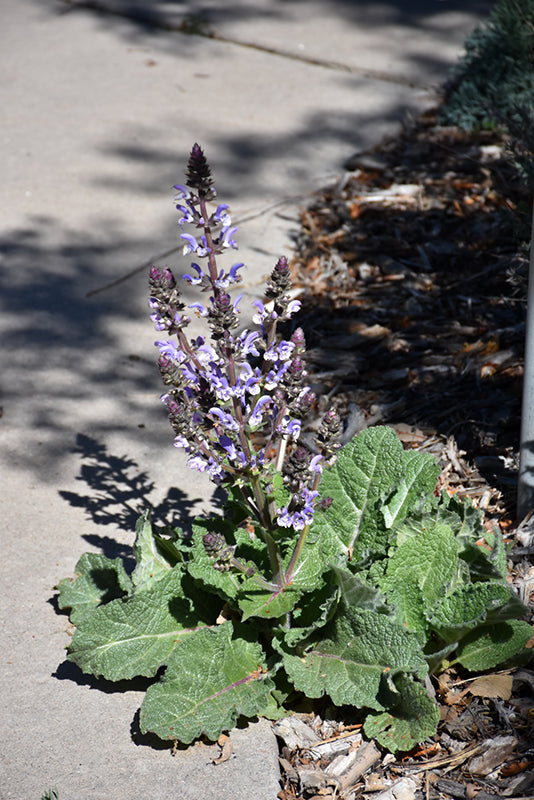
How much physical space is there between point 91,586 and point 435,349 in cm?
202

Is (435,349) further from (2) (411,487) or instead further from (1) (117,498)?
(1) (117,498)

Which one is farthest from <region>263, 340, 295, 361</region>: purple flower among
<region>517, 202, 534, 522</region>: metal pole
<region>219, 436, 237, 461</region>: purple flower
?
<region>517, 202, 534, 522</region>: metal pole

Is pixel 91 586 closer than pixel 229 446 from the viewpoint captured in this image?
No

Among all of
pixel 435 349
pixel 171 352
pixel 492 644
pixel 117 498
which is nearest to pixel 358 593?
pixel 492 644

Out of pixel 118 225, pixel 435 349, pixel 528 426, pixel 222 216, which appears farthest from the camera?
pixel 118 225

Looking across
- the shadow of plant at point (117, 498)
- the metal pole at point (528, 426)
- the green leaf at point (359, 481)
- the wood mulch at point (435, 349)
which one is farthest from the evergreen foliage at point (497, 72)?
the shadow of plant at point (117, 498)

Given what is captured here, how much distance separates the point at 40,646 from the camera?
113 inches

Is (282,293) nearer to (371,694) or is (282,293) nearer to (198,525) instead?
(198,525)

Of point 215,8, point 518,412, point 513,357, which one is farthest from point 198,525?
point 215,8

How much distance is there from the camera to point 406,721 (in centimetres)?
244

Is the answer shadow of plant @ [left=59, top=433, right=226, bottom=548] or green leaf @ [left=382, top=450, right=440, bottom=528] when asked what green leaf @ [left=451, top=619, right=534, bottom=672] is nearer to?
green leaf @ [left=382, top=450, right=440, bottom=528]

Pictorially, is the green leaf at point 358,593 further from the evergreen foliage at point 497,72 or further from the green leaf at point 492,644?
the evergreen foliage at point 497,72

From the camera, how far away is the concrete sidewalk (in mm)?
2590

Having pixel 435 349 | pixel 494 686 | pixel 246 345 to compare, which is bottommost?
pixel 494 686
